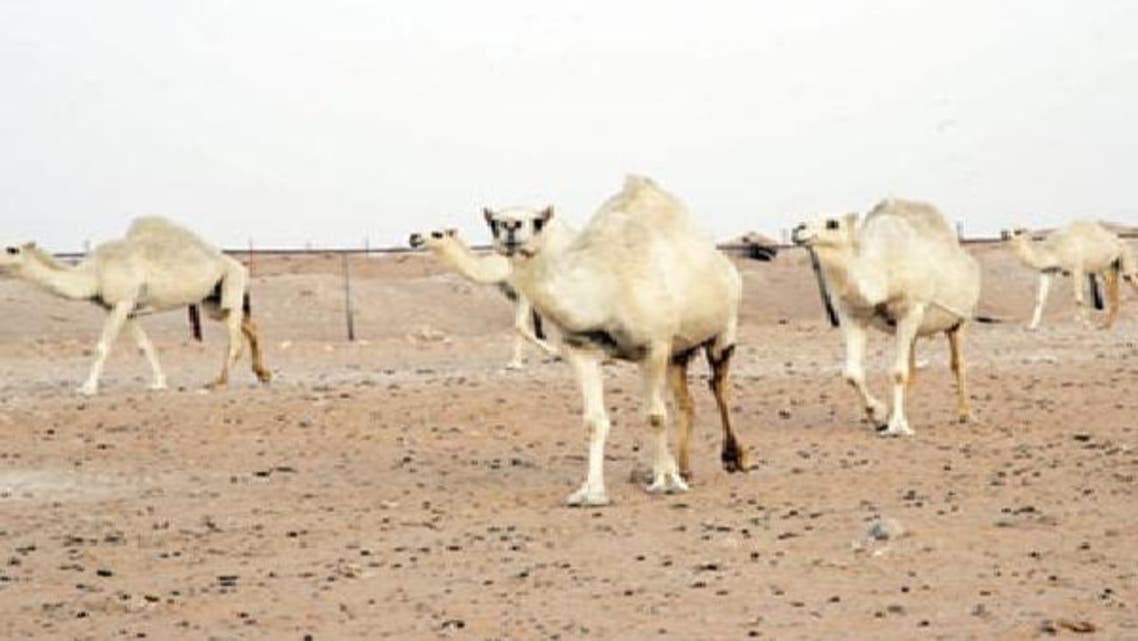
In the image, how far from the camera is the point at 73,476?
14.3 metres

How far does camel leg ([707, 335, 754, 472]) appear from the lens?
13203mm

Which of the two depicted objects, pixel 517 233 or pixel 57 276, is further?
pixel 57 276

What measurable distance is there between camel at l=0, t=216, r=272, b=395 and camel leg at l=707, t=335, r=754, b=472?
9.59 meters

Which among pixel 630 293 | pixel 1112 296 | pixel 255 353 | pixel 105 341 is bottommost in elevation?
pixel 1112 296

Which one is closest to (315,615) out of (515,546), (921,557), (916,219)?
(515,546)

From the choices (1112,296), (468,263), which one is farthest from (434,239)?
(1112,296)

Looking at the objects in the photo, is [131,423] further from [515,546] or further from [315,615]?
[315,615]

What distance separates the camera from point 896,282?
15516mm

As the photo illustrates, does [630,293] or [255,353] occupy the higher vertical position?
[630,293]

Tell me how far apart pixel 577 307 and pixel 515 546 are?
7.64 feet

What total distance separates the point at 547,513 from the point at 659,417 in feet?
4.04

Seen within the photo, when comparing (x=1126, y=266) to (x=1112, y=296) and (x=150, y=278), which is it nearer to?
(x=1112, y=296)

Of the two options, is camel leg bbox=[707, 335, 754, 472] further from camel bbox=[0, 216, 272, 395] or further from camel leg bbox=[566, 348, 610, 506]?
camel bbox=[0, 216, 272, 395]

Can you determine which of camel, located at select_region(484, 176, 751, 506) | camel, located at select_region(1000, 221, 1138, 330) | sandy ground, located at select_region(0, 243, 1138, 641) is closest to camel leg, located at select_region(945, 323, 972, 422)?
sandy ground, located at select_region(0, 243, 1138, 641)
